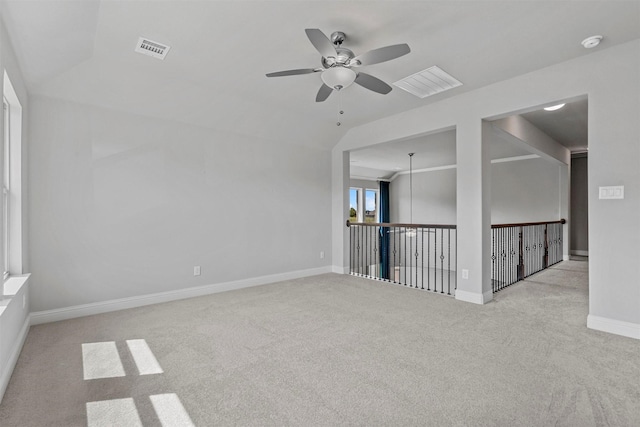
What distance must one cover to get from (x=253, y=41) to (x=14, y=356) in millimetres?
3156

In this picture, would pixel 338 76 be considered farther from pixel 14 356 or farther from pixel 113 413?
pixel 14 356

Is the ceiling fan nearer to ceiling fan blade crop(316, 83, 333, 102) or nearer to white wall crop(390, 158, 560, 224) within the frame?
ceiling fan blade crop(316, 83, 333, 102)

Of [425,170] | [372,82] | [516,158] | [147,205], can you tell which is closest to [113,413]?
[147,205]

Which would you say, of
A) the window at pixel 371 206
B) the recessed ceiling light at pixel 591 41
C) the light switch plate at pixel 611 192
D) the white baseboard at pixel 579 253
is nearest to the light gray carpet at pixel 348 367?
the light switch plate at pixel 611 192

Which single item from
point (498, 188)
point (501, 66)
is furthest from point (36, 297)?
point (498, 188)

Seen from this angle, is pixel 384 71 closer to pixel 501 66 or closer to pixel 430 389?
pixel 501 66

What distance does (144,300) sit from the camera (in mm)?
3848

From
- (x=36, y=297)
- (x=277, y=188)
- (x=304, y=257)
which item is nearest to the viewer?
(x=36, y=297)

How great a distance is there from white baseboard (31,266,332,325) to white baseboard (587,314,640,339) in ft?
12.8

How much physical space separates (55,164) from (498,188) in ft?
30.0

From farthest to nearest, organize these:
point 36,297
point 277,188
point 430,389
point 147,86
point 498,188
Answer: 1. point 498,188
2. point 277,188
3. point 147,86
4. point 36,297
5. point 430,389

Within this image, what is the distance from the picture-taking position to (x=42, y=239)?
10.6 feet

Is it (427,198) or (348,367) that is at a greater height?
(427,198)

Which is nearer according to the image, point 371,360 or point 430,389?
point 430,389
